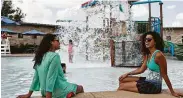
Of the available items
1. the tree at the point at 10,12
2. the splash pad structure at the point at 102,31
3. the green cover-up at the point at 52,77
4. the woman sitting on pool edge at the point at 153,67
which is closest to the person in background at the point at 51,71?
the green cover-up at the point at 52,77

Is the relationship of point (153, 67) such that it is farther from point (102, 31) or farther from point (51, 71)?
point (102, 31)

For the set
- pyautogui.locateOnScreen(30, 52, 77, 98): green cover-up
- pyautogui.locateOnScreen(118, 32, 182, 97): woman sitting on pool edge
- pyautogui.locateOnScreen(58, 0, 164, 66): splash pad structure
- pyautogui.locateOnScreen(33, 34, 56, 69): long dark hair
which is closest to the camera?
pyautogui.locateOnScreen(30, 52, 77, 98): green cover-up

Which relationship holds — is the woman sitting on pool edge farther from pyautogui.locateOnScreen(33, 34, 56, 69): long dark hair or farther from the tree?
the tree

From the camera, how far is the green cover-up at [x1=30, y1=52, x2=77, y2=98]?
4195 millimetres

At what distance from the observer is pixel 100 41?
683 inches

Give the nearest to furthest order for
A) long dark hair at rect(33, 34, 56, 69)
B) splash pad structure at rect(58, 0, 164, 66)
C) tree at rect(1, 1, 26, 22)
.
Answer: long dark hair at rect(33, 34, 56, 69) < splash pad structure at rect(58, 0, 164, 66) < tree at rect(1, 1, 26, 22)

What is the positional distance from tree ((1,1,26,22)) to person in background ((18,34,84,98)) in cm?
4205

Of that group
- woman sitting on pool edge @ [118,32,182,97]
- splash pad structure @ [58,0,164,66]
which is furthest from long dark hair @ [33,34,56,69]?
splash pad structure @ [58,0,164,66]

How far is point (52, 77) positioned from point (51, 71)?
69mm

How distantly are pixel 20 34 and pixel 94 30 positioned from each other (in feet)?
56.5

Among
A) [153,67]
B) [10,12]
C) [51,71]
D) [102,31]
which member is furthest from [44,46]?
[10,12]

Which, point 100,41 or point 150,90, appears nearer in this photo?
point 150,90

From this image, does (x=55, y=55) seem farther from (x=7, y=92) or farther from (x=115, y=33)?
(x=115, y=33)

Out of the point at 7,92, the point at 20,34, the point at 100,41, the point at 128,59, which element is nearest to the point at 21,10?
the point at 20,34
